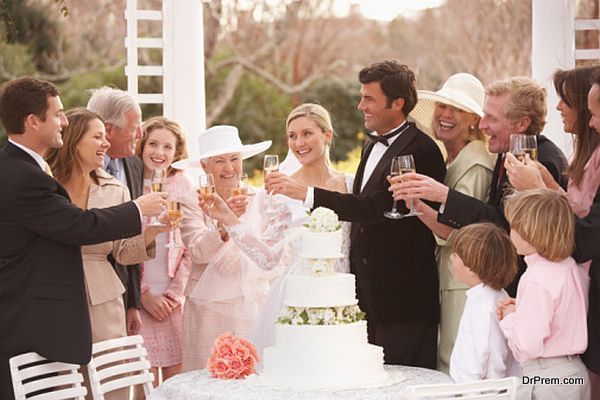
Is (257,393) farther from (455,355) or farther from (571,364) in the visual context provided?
(571,364)

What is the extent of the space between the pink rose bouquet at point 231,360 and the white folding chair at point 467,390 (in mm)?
1001

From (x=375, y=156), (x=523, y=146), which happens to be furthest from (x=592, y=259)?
(x=375, y=156)

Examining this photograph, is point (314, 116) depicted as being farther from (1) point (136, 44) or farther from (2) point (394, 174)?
(1) point (136, 44)

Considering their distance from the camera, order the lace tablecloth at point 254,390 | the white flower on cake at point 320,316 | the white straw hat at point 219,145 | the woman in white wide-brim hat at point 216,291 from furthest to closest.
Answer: the white straw hat at point 219,145, the woman in white wide-brim hat at point 216,291, the white flower on cake at point 320,316, the lace tablecloth at point 254,390

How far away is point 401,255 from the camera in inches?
261

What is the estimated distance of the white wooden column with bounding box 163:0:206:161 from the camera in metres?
8.49

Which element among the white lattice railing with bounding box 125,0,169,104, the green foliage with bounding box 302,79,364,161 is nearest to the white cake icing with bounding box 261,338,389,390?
the white lattice railing with bounding box 125,0,169,104

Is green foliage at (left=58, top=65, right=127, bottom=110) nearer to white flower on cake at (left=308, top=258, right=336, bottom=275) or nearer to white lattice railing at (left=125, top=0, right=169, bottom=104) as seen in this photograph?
white lattice railing at (left=125, top=0, right=169, bottom=104)

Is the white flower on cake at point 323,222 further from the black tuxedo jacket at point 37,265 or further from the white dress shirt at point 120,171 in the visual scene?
the white dress shirt at point 120,171

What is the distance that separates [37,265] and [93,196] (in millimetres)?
792

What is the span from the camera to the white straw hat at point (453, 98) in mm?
6668

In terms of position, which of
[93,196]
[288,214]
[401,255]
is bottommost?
[401,255]

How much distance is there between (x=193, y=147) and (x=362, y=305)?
7.44ft

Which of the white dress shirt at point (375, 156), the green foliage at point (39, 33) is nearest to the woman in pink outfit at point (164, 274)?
the white dress shirt at point (375, 156)
